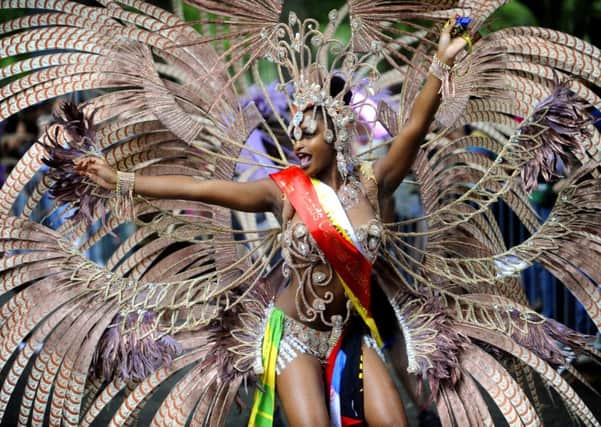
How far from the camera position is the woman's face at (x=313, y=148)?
339 cm

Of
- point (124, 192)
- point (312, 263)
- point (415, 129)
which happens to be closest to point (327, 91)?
point (415, 129)

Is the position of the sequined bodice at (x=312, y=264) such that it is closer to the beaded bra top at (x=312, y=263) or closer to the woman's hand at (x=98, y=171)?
the beaded bra top at (x=312, y=263)

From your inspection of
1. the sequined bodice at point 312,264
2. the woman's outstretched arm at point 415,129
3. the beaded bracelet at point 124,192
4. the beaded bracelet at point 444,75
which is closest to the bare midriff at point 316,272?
the sequined bodice at point 312,264

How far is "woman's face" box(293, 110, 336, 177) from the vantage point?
11.1 feet

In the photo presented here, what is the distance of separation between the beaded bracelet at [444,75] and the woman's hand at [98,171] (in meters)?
1.34

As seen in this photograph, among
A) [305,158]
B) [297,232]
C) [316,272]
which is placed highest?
[305,158]

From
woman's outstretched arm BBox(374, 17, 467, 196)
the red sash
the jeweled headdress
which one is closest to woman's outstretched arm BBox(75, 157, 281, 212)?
the red sash

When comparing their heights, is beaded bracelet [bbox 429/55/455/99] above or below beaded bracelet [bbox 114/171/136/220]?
above

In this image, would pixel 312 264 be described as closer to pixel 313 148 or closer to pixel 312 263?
pixel 312 263

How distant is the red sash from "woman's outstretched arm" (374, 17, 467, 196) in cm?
33

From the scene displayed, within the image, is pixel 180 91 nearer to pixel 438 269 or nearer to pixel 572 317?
pixel 438 269

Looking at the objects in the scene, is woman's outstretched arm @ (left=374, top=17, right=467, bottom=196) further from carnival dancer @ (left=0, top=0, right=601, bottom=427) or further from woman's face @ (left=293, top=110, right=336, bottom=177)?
woman's face @ (left=293, top=110, right=336, bottom=177)

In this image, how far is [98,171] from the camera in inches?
136

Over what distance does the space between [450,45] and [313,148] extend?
0.67 m
